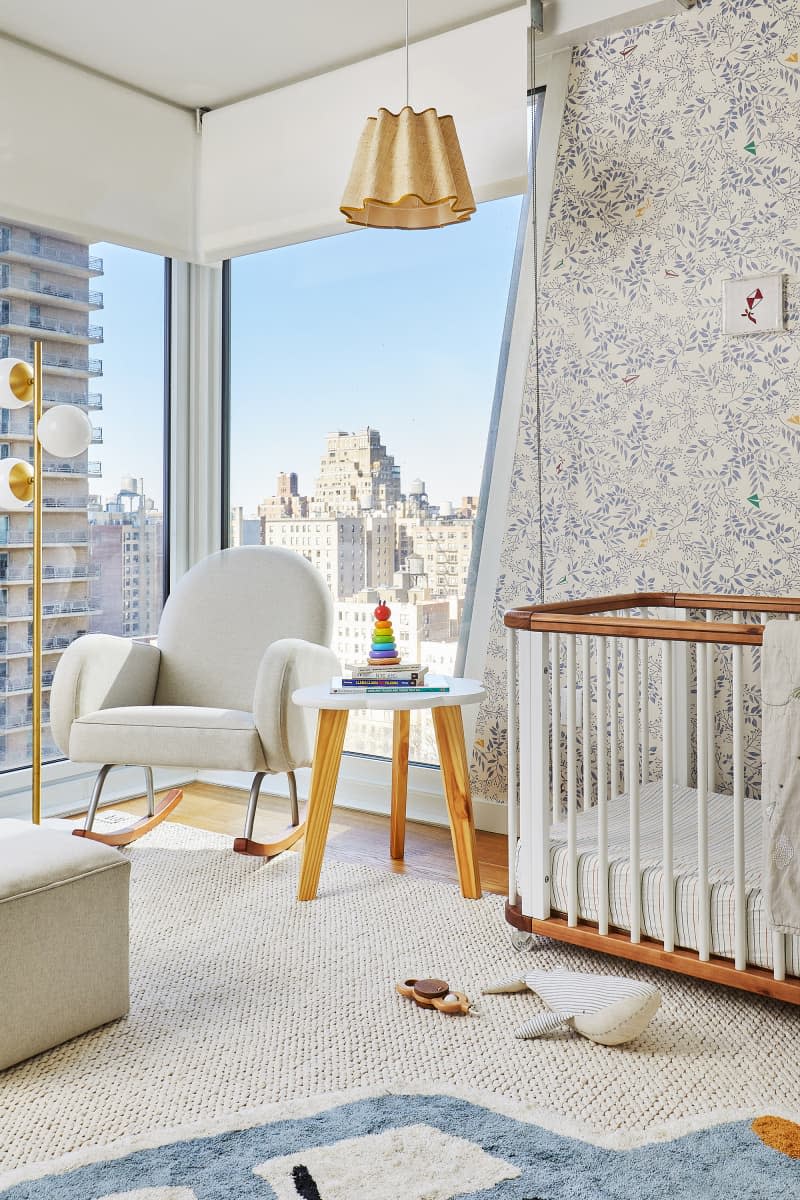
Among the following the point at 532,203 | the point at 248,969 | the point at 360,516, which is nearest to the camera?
the point at 248,969

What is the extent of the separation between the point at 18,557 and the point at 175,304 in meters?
1.17

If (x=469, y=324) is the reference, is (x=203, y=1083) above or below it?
below

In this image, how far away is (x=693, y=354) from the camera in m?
2.66

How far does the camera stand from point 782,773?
1.72m

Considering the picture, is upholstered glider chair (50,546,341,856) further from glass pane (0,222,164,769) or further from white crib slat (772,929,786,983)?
white crib slat (772,929,786,983)

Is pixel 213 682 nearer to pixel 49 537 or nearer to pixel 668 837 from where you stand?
pixel 49 537

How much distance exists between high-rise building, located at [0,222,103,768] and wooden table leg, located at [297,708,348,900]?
1.28 m

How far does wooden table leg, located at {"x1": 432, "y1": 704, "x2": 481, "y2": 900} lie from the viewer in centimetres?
249

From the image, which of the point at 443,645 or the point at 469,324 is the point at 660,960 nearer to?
the point at 443,645

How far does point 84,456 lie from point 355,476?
0.95 metres

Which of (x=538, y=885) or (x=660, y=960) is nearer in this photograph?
(x=660, y=960)

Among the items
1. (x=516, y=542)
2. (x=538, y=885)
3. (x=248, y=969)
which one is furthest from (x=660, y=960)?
(x=516, y=542)

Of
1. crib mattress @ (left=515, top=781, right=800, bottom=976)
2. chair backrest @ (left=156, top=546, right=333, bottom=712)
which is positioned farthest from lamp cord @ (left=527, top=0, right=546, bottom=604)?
crib mattress @ (left=515, top=781, right=800, bottom=976)

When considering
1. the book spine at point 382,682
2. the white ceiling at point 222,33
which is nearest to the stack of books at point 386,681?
the book spine at point 382,682
